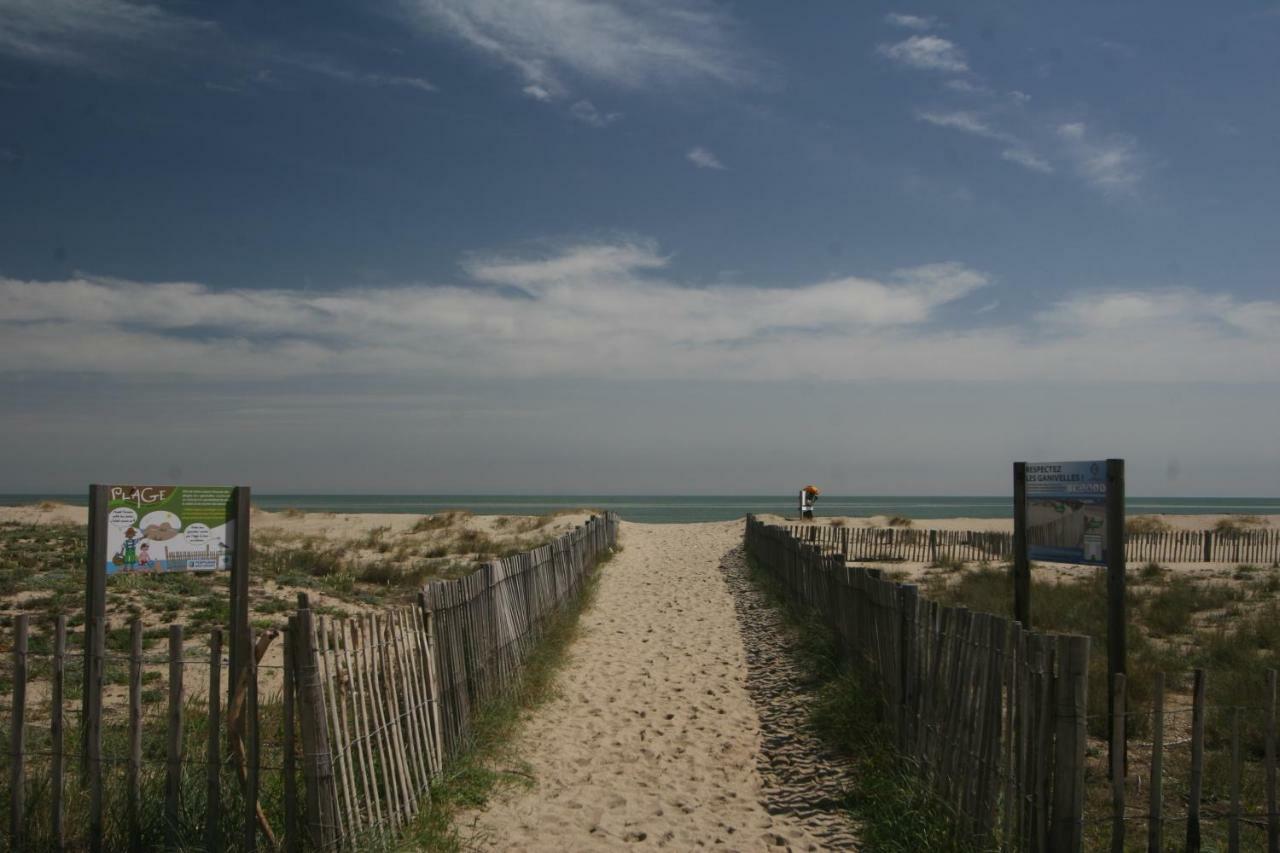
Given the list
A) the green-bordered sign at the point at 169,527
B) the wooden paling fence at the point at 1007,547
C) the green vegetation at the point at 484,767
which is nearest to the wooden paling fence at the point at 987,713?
the green vegetation at the point at 484,767

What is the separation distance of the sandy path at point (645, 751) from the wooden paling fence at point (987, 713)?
1.01 metres

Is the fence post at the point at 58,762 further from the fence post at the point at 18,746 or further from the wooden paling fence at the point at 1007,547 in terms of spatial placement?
the wooden paling fence at the point at 1007,547

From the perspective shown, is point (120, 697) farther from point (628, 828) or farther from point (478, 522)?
point (478, 522)

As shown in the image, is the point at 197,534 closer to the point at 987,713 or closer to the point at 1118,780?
the point at 987,713

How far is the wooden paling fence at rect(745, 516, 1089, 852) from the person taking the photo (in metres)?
4.18

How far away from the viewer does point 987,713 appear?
4.95 meters

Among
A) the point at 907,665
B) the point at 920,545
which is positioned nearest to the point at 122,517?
the point at 907,665

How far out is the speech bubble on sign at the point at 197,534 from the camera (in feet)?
19.0

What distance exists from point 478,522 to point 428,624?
32.1m

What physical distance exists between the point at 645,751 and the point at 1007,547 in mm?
19305

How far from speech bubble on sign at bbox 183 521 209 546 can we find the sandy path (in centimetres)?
239

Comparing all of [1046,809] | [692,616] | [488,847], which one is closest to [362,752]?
[488,847]

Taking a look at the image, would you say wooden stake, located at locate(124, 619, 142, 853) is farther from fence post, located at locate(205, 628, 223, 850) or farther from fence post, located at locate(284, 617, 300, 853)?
fence post, located at locate(284, 617, 300, 853)

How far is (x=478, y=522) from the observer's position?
37906 millimetres
